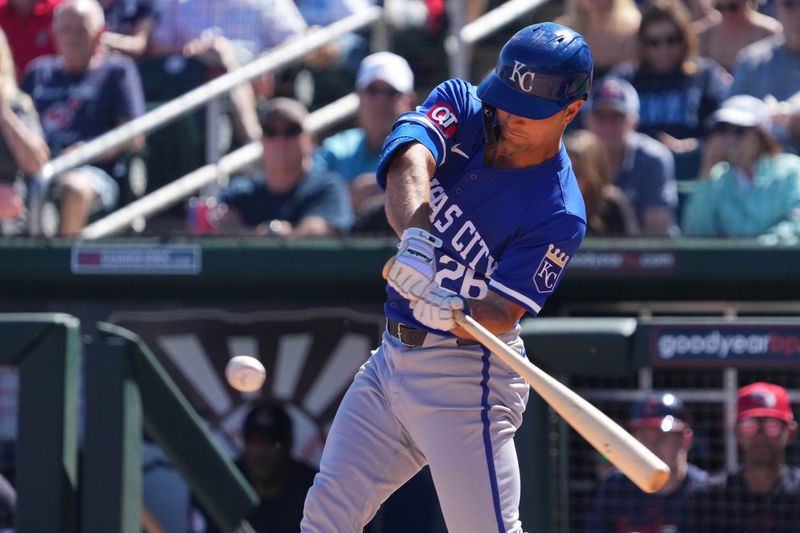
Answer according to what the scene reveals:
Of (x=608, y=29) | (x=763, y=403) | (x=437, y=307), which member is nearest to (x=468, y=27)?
(x=608, y=29)

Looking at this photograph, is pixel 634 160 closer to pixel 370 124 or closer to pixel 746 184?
pixel 746 184

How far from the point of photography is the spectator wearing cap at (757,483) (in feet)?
14.9

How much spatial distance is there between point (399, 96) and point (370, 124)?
207 mm

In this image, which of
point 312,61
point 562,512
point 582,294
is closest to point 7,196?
point 312,61

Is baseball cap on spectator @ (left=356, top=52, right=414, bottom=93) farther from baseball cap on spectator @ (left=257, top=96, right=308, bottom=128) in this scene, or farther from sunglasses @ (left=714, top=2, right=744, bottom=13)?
sunglasses @ (left=714, top=2, right=744, bottom=13)

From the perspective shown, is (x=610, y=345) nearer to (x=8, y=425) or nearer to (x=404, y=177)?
(x=404, y=177)

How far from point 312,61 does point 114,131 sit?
4.50 feet

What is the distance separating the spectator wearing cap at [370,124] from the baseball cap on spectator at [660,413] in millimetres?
1814

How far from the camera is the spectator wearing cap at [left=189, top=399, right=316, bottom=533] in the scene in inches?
208

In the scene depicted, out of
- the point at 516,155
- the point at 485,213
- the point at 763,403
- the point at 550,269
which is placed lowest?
the point at 763,403

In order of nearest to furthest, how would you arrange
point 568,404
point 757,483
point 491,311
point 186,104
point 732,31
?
point 568,404 < point 491,311 < point 757,483 < point 186,104 < point 732,31

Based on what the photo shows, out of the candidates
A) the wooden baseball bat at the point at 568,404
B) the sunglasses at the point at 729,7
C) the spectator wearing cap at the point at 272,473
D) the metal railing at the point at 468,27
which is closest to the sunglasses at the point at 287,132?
the metal railing at the point at 468,27

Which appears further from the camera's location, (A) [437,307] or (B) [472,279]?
(B) [472,279]

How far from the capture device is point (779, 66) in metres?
6.30
